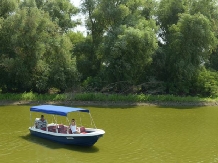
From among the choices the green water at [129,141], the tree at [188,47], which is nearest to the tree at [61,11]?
the tree at [188,47]

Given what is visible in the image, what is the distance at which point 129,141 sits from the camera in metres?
19.8

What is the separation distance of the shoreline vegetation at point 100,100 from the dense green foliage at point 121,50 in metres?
2.65

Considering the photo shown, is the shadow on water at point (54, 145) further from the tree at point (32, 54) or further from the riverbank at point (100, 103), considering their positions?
the tree at point (32, 54)

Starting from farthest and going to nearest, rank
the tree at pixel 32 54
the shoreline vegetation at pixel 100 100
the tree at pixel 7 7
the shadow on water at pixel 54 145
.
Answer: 1. the tree at pixel 7 7
2. the tree at pixel 32 54
3. the shoreline vegetation at pixel 100 100
4. the shadow on water at pixel 54 145

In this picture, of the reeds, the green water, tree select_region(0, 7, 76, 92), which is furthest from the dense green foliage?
the green water

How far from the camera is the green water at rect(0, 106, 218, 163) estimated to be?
16281mm

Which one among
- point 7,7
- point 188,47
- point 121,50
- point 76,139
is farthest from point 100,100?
point 76,139

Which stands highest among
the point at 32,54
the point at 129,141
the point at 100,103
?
the point at 32,54

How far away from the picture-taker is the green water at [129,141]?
16281mm

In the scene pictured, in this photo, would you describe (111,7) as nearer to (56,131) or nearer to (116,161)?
(56,131)

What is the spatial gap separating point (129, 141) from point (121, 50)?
68.8 feet

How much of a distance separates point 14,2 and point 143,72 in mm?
19006

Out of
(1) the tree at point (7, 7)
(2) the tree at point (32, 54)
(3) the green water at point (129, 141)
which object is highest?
(1) the tree at point (7, 7)

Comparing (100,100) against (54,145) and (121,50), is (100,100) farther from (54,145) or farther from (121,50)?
(54,145)
